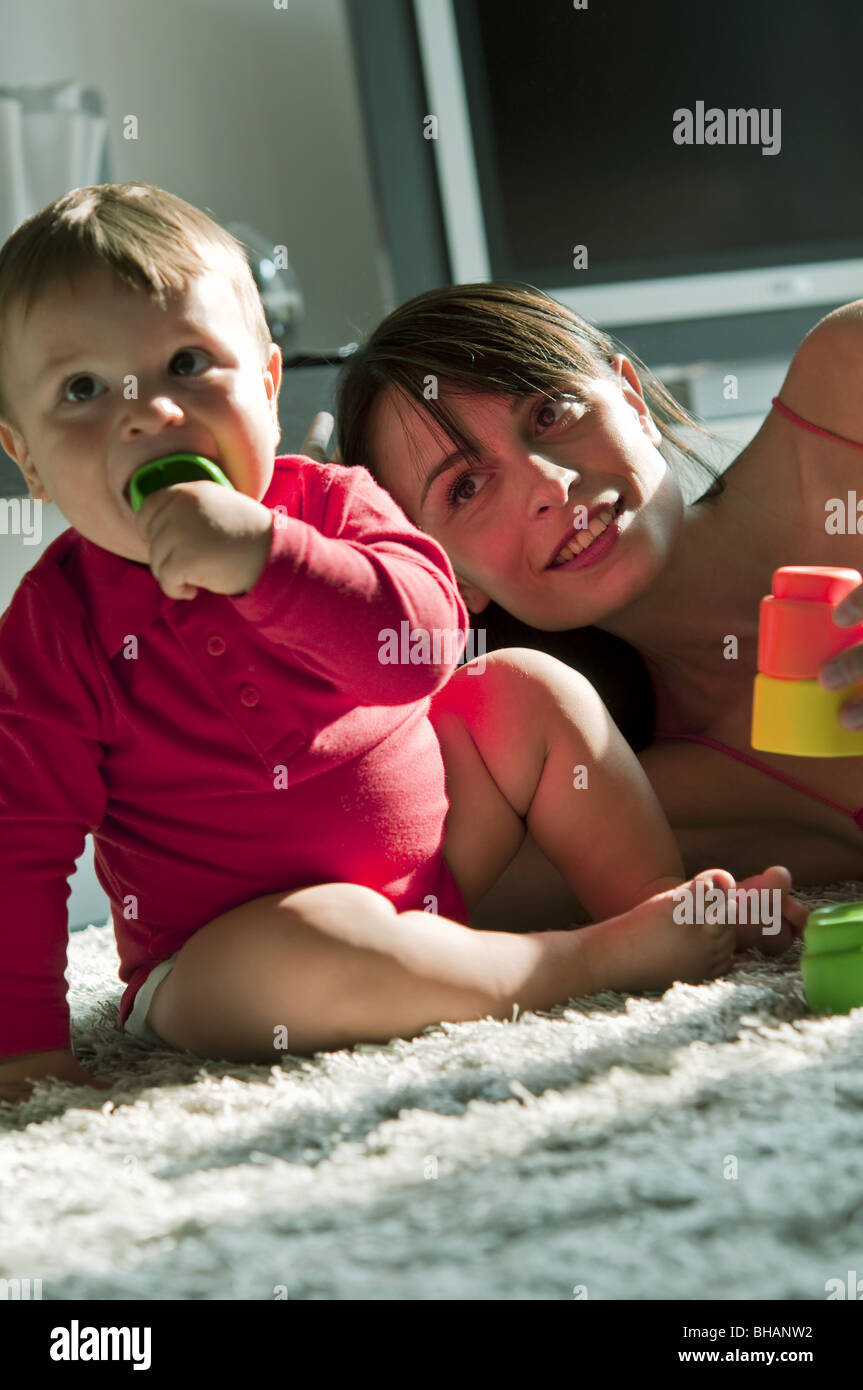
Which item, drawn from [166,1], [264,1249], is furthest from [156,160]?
[264,1249]

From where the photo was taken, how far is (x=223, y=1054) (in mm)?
761

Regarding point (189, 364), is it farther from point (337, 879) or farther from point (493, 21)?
point (493, 21)

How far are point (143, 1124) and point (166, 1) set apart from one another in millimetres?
1838

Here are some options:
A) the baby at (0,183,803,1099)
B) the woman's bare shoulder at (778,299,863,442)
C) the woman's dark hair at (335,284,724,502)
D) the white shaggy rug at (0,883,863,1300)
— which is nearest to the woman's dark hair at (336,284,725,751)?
the woman's dark hair at (335,284,724,502)

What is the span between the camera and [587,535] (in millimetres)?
1014

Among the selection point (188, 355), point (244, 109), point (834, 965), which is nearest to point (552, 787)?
point (834, 965)

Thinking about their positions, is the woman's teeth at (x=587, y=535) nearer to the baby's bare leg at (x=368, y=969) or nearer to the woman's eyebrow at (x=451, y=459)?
the woman's eyebrow at (x=451, y=459)

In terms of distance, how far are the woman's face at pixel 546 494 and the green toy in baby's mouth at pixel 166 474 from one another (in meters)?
0.34

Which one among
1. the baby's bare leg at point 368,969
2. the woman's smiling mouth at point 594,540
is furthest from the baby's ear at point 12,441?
the woman's smiling mouth at point 594,540

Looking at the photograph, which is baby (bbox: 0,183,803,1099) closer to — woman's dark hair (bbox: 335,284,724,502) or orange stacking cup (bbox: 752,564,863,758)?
orange stacking cup (bbox: 752,564,863,758)

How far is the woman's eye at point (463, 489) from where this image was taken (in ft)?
3.37

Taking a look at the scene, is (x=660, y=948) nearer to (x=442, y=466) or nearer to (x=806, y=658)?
(x=806, y=658)

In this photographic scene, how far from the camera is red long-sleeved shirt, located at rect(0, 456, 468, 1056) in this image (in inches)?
30.6

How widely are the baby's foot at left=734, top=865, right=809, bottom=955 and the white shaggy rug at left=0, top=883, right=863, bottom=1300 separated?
0.27 ft
